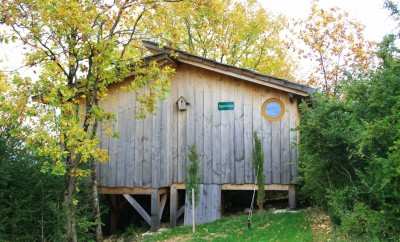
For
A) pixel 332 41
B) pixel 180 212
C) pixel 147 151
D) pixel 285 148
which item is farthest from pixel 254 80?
pixel 332 41

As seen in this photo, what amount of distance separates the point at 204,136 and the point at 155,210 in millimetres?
2395

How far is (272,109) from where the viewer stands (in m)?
12.1

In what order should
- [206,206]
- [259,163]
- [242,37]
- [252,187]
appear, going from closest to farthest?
[259,163], [252,187], [206,206], [242,37]

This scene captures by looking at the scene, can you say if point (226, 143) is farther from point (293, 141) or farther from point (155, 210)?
point (155, 210)

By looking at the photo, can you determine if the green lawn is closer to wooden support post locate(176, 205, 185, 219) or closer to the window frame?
wooden support post locate(176, 205, 185, 219)

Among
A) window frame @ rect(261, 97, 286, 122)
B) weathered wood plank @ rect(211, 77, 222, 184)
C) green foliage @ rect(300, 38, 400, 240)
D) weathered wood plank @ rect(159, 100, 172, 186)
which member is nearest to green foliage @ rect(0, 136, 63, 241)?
weathered wood plank @ rect(159, 100, 172, 186)

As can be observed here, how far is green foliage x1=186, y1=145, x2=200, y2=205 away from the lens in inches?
476

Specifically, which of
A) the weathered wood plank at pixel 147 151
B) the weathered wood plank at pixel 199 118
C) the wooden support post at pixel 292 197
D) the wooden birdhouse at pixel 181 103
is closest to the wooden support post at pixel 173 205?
the weathered wood plank at pixel 147 151

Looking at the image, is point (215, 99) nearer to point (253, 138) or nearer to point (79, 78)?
point (253, 138)

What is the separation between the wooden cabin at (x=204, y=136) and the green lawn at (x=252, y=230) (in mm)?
831

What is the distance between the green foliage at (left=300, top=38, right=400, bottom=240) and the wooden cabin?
1.51m

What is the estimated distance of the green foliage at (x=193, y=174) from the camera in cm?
1208

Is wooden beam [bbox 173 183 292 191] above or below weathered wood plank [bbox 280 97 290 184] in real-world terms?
below

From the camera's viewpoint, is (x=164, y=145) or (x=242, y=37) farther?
(x=242, y=37)
